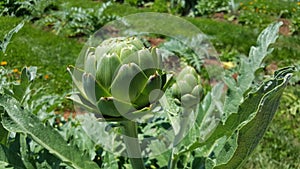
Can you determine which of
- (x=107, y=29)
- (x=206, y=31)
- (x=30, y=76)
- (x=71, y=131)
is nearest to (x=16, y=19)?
(x=30, y=76)

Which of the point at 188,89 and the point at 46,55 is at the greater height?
the point at 188,89

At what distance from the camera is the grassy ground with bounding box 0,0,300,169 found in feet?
6.33

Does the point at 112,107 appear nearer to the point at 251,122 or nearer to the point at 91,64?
the point at 91,64

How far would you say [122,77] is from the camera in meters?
0.69

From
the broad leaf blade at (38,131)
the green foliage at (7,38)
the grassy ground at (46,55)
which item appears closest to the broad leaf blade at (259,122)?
the broad leaf blade at (38,131)

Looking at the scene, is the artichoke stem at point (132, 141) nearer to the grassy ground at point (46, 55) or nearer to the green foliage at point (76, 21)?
the grassy ground at point (46, 55)

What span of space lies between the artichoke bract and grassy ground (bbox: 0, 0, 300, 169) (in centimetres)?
31

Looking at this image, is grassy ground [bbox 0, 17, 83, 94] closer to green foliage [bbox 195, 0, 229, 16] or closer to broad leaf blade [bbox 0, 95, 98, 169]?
broad leaf blade [bbox 0, 95, 98, 169]

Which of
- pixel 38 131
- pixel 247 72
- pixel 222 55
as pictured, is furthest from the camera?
pixel 222 55

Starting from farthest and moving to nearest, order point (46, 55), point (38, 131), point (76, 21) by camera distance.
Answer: point (76, 21)
point (46, 55)
point (38, 131)

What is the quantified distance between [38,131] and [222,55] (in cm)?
275

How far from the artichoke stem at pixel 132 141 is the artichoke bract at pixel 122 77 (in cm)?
9

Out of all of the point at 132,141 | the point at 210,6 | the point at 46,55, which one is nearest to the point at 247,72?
the point at 132,141

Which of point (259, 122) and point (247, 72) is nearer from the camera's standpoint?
point (259, 122)
